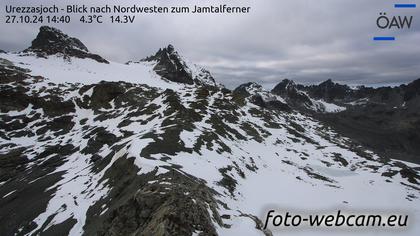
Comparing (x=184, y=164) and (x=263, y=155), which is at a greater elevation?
(x=184, y=164)

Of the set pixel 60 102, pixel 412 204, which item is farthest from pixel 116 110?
pixel 412 204

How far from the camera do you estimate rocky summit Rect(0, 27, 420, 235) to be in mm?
21172

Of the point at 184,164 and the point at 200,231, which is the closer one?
the point at 200,231

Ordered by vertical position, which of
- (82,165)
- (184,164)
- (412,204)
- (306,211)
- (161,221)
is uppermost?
(161,221)

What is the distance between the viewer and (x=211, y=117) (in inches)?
3164

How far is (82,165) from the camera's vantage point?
51.2 metres

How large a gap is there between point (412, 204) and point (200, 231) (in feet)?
182

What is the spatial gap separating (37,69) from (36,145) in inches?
3630

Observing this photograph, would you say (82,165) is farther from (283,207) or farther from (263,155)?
(263,155)

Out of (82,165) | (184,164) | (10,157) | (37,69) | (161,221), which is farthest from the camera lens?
(37,69)

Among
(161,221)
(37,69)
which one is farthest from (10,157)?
(37,69)

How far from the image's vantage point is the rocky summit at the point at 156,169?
2117 cm

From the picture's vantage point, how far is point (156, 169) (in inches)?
1195

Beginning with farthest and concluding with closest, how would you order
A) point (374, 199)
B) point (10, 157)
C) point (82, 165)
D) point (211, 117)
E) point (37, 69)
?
point (37, 69) → point (211, 117) → point (10, 157) → point (374, 199) → point (82, 165)
